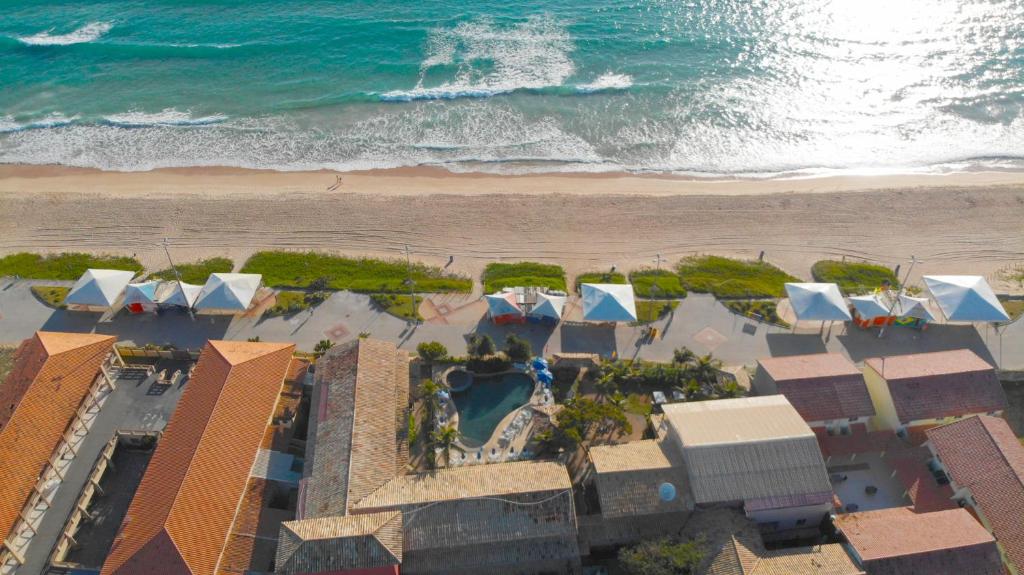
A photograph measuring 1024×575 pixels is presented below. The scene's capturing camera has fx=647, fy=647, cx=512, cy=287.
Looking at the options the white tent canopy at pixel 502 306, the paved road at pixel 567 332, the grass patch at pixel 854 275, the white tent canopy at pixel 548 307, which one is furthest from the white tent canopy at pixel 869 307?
the white tent canopy at pixel 502 306

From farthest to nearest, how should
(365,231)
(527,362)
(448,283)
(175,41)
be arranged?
1. (175,41)
2. (365,231)
3. (448,283)
4. (527,362)

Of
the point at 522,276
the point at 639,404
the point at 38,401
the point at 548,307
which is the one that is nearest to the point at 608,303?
the point at 548,307

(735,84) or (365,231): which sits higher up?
(735,84)

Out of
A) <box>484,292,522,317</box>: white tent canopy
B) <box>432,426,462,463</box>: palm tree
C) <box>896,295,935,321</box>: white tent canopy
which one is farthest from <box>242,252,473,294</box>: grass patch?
<box>896,295,935,321</box>: white tent canopy

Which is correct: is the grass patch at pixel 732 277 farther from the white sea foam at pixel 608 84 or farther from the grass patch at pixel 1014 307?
the white sea foam at pixel 608 84

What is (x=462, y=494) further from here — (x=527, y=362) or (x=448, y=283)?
(x=448, y=283)

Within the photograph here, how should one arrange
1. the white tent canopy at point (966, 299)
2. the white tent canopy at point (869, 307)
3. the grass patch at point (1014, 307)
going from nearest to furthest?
the white tent canopy at point (966, 299) → the white tent canopy at point (869, 307) → the grass patch at point (1014, 307)

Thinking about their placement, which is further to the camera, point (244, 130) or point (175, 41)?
point (175, 41)

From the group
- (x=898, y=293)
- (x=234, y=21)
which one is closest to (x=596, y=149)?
(x=898, y=293)
